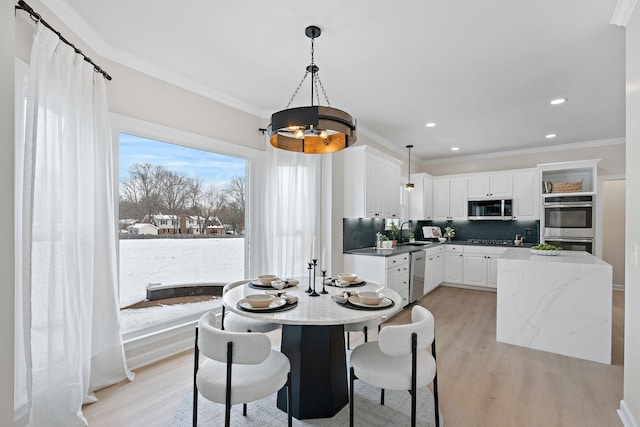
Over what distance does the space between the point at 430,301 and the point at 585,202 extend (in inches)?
119

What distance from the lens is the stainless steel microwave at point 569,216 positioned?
16.6ft

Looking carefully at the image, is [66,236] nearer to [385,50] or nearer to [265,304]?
[265,304]

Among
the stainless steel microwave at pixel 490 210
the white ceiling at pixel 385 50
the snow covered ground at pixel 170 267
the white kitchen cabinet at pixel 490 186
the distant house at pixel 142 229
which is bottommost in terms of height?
the snow covered ground at pixel 170 267

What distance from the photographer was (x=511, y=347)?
129 inches

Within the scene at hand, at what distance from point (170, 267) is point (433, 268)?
174 inches

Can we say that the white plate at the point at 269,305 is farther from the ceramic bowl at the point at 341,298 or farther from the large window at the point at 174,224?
the large window at the point at 174,224

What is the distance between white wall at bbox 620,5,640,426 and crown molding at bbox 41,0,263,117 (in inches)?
130

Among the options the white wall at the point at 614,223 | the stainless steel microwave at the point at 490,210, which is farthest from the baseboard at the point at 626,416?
the white wall at the point at 614,223

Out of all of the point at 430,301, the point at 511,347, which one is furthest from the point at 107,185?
the point at 430,301

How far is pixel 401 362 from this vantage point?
1813 mm

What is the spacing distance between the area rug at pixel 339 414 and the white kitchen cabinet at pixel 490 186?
15.8 feet

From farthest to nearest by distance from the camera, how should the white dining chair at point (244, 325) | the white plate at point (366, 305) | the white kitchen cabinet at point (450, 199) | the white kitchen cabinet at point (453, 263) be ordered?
the white kitchen cabinet at point (450, 199), the white kitchen cabinet at point (453, 263), the white dining chair at point (244, 325), the white plate at point (366, 305)

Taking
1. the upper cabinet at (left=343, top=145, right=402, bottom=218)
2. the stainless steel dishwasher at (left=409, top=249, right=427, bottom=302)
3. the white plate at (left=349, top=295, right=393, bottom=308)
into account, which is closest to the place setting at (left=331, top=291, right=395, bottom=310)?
the white plate at (left=349, top=295, right=393, bottom=308)

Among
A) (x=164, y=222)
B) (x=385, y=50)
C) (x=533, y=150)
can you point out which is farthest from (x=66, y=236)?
(x=533, y=150)
